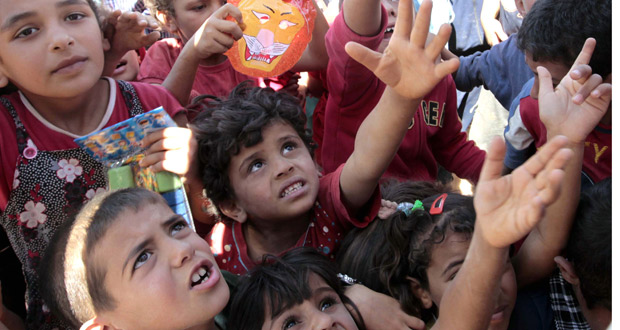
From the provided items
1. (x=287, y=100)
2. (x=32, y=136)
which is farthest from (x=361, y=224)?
(x=32, y=136)

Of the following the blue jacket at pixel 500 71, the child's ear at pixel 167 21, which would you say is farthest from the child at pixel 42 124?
the blue jacket at pixel 500 71

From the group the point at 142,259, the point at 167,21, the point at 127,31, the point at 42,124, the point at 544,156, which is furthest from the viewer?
the point at 167,21

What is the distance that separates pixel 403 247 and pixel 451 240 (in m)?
0.15

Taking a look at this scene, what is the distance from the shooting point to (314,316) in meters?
1.46

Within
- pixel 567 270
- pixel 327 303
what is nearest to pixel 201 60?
pixel 327 303

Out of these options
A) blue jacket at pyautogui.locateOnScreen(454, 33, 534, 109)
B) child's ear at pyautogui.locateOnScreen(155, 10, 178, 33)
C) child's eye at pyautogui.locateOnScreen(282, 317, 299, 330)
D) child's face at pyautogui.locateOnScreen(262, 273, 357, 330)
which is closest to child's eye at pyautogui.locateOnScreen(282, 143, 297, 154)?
child's face at pyautogui.locateOnScreen(262, 273, 357, 330)

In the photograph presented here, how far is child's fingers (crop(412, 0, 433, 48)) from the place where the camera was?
4.15ft

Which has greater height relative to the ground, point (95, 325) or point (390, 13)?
point (390, 13)

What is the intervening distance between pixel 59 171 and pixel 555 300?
1433 mm

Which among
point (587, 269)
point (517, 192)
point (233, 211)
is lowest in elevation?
point (233, 211)

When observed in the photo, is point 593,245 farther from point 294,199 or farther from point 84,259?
point 84,259

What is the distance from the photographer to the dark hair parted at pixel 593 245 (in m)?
1.32

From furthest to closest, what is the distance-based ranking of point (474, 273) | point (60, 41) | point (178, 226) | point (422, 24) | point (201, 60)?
1. point (201, 60)
2. point (60, 41)
3. point (178, 226)
4. point (422, 24)
5. point (474, 273)

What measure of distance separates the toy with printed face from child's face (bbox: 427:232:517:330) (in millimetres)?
839
